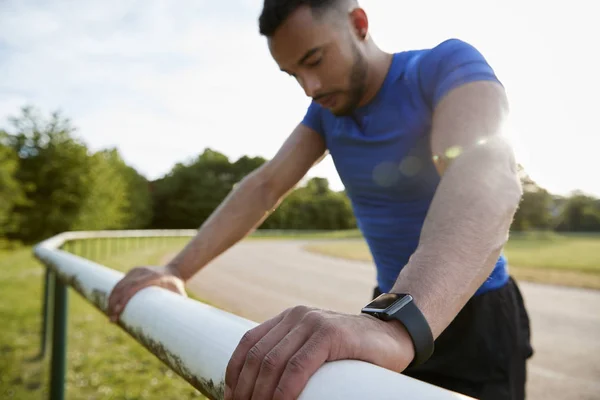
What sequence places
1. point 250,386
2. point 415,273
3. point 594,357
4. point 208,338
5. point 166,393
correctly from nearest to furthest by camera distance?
point 250,386, point 208,338, point 415,273, point 166,393, point 594,357

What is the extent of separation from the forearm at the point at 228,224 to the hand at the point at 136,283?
14 cm

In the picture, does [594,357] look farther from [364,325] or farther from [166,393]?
[364,325]

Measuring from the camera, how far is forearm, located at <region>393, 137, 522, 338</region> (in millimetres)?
920

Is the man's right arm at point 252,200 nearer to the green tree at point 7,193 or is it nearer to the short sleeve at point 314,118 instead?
the short sleeve at point 314,118

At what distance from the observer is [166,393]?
3.84 meters

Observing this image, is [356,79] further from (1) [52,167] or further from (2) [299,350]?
(1) [52,167]

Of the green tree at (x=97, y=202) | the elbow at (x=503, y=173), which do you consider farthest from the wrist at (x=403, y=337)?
the green tree at (x=97, y=202)

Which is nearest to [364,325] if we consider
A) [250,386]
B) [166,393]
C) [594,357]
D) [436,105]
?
[250,386]

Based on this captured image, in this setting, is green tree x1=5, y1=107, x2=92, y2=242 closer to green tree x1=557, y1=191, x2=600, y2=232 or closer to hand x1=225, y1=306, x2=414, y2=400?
hand x1=225, y1=306, x2=414, y2=400

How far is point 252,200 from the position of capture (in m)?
2.24

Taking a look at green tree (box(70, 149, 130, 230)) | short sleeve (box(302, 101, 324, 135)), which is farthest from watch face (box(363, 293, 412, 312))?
green tree (box(70, 149, 130, 230))

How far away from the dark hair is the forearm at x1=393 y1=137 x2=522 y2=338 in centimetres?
83

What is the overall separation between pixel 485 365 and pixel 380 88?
1.05 m

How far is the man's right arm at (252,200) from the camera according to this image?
6.76ft
